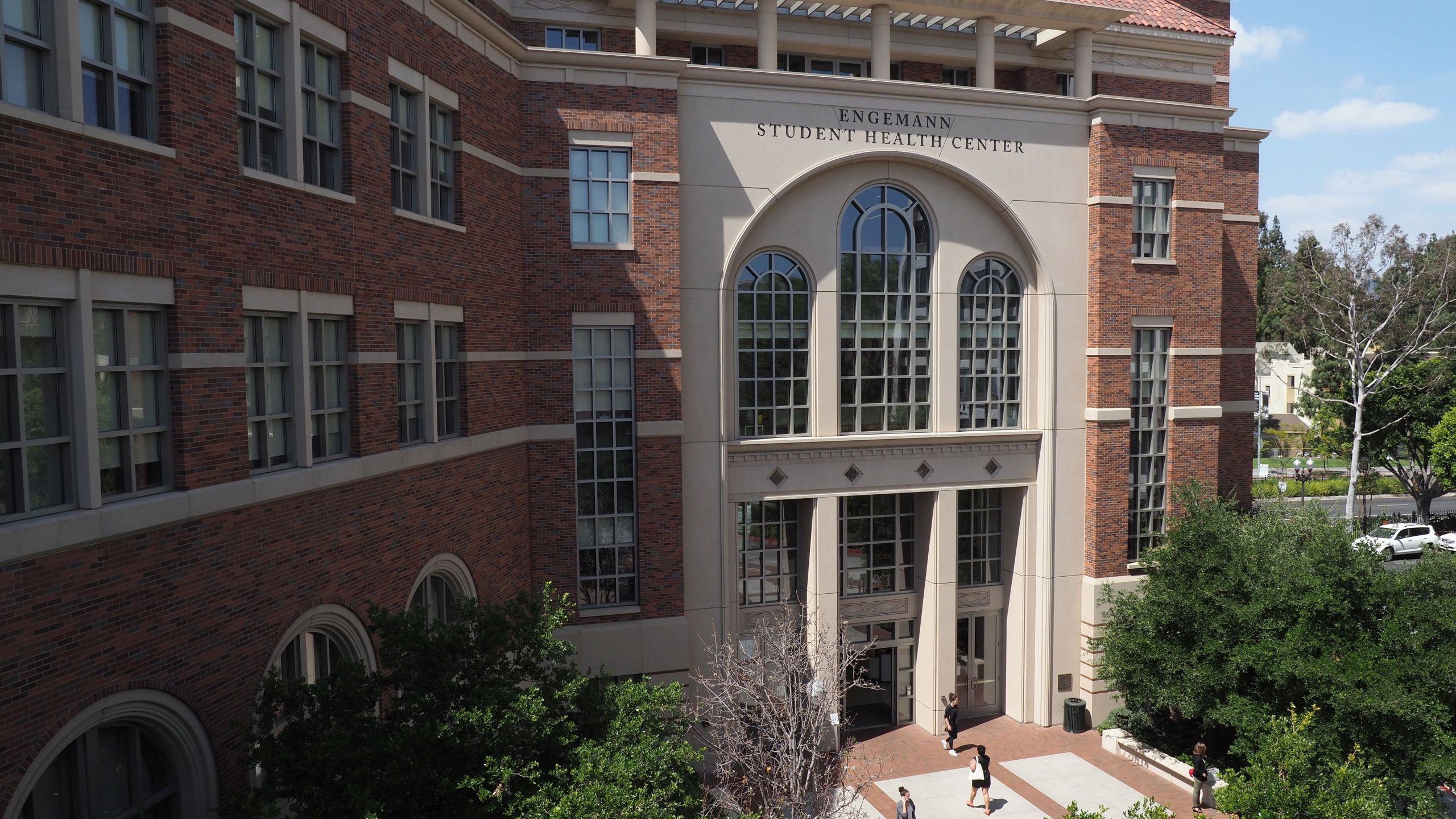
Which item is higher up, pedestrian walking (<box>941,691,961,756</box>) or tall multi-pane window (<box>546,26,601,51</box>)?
tall multi-pane window (<box>546,26,601,51</box>)

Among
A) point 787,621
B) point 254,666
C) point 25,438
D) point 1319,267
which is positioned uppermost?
point 1319,267

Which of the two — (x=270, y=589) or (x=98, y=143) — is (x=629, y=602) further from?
(x=98, y=143)

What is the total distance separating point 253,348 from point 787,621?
41.5 ft

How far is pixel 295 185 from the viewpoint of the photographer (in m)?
11.0

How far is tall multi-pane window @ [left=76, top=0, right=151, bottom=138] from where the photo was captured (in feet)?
27.6

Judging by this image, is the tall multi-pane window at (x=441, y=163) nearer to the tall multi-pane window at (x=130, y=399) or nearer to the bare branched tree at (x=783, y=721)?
the tall multi-pane window at (x=130, y=399)

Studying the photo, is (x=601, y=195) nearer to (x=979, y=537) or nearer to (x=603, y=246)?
(x=603, y=246)

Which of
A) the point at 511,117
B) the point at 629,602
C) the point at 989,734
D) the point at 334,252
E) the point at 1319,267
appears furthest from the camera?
the point at 1319,267

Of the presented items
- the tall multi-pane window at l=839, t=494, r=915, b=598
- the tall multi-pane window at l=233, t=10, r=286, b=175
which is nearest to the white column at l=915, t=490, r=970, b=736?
the tall multi-pane window at l=839, t=494, r=915, b=598

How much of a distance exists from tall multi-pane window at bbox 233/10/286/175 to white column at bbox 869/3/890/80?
43.1ft

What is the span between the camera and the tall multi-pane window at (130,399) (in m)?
8.69

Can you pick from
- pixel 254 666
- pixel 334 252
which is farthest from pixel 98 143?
pixel 254 666

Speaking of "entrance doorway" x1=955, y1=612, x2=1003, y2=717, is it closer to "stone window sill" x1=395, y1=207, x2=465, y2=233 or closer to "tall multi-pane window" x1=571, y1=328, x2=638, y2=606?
"tall multi-pane window" x1=571, y1=328, x2=638, y2=606

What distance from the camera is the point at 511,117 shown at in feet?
56.9
